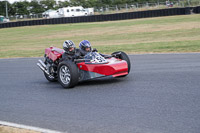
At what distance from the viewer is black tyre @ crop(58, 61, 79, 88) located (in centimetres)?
850

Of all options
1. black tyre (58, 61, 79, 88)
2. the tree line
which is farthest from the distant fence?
the tree line

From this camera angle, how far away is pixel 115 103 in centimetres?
667

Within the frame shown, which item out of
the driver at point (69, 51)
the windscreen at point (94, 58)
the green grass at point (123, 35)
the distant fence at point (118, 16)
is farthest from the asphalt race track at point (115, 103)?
the distant fence at point (118, 16)

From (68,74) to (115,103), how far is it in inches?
97.7

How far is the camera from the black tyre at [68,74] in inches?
335

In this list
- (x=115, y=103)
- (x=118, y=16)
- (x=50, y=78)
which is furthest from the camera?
(x=118, y=16)

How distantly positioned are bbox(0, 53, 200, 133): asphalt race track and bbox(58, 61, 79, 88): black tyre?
0.18 m

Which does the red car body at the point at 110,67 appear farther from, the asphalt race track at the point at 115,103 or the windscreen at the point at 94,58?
the asphalt race track at the point at 115,103

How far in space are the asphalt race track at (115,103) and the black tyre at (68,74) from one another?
0.18 m

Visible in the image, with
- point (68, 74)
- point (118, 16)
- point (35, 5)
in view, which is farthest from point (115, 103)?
point (35, 5)

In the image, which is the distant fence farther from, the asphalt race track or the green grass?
the asphalt race track

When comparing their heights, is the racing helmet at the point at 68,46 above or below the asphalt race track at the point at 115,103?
above

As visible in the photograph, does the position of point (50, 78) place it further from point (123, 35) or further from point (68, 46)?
point (123, 35)

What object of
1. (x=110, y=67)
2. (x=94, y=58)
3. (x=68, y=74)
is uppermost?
(x=94, y=58)
